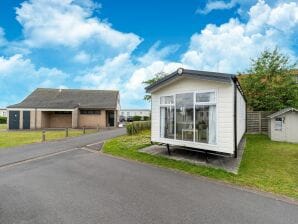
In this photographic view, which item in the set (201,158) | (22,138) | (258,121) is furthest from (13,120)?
(258,121)

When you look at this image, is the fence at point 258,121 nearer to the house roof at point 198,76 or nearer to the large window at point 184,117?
the large window at point 184,117

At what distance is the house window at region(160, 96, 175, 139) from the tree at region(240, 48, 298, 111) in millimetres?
13117

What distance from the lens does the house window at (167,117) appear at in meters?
10.5

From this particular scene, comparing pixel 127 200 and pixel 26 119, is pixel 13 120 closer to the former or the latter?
pixel 26 119

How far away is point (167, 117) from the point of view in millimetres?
10750

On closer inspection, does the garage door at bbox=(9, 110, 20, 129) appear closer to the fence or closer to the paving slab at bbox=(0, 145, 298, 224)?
the paving slab at bbox=(0, 145, 298, 224)

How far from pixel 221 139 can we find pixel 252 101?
14.2 metres

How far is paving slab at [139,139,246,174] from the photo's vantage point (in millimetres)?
8602

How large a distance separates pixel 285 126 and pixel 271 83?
22.8 feet

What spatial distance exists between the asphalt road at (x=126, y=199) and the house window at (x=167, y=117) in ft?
9.18

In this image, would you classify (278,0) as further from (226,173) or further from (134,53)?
(134,53)

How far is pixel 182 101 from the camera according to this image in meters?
10.1

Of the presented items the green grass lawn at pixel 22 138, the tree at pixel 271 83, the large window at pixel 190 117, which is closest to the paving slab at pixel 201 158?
the large window at pixel 190 117

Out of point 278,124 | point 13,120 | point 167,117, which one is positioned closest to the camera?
point 167,117
